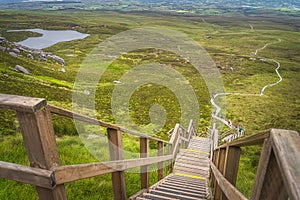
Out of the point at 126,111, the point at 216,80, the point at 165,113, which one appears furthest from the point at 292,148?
the point at 216,80

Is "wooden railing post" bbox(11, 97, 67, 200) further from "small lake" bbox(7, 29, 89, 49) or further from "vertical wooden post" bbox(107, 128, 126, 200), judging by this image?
"small lake" bbox(7, 29, 89, 49)

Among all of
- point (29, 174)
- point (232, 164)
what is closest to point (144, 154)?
point (232, 164)

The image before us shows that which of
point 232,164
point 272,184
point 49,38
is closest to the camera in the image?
point 272,184

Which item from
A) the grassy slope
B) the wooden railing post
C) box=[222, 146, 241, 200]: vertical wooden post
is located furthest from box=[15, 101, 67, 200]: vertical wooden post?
the grassy slope

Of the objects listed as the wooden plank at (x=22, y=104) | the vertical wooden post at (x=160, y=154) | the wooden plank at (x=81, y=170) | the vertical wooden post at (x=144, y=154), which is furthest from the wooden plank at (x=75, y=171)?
the vertical wooden post at (x=160, y=154)

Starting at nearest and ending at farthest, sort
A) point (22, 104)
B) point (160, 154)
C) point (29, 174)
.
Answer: point (22, 104) → point (29, 174) → point (160, 154)

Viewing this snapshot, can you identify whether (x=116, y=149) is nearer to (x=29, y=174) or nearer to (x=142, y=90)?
(x=29, y=174)

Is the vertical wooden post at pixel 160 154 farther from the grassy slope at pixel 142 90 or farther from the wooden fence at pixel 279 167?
the wooden fence at pixel 279 167
